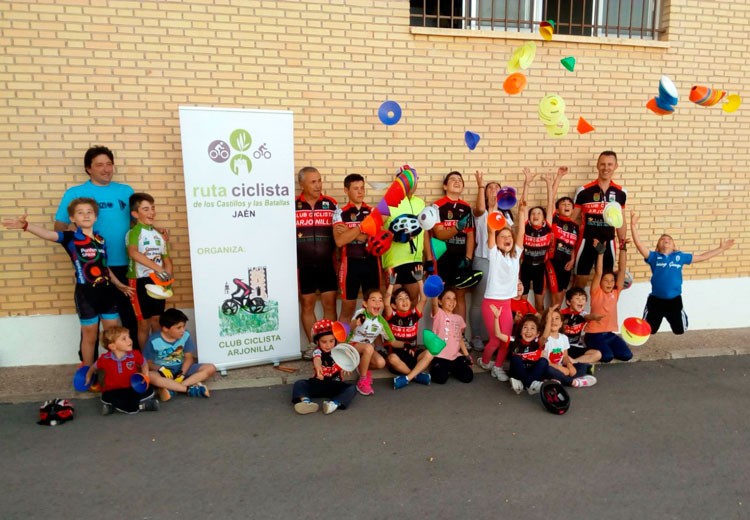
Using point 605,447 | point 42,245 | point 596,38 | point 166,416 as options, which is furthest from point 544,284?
point 42,245

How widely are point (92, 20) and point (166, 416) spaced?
4.22 meters

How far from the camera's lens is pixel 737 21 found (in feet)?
23.6

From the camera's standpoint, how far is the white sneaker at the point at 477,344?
6.61m

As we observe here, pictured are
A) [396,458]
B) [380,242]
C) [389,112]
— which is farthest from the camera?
[389,112]

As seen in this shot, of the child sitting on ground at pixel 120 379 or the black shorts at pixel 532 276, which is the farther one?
the black shorts at pixel 532 276

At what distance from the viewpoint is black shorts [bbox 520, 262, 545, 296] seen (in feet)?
21.7

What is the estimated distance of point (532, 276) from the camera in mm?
6660

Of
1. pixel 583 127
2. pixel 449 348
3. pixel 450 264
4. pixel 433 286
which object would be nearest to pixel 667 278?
pixel 583 127

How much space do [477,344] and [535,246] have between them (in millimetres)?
1420

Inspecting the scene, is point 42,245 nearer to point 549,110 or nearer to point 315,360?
point 315,360

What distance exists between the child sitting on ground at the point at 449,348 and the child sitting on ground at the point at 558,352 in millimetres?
855

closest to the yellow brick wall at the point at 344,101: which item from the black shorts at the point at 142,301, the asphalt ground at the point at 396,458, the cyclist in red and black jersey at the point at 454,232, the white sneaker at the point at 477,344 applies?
the cyclist in red and black jersey at the point at 454,232

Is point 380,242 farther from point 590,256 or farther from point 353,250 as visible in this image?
point 590,256

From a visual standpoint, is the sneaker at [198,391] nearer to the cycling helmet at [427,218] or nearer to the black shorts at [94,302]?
the black shorts at [94,302]
